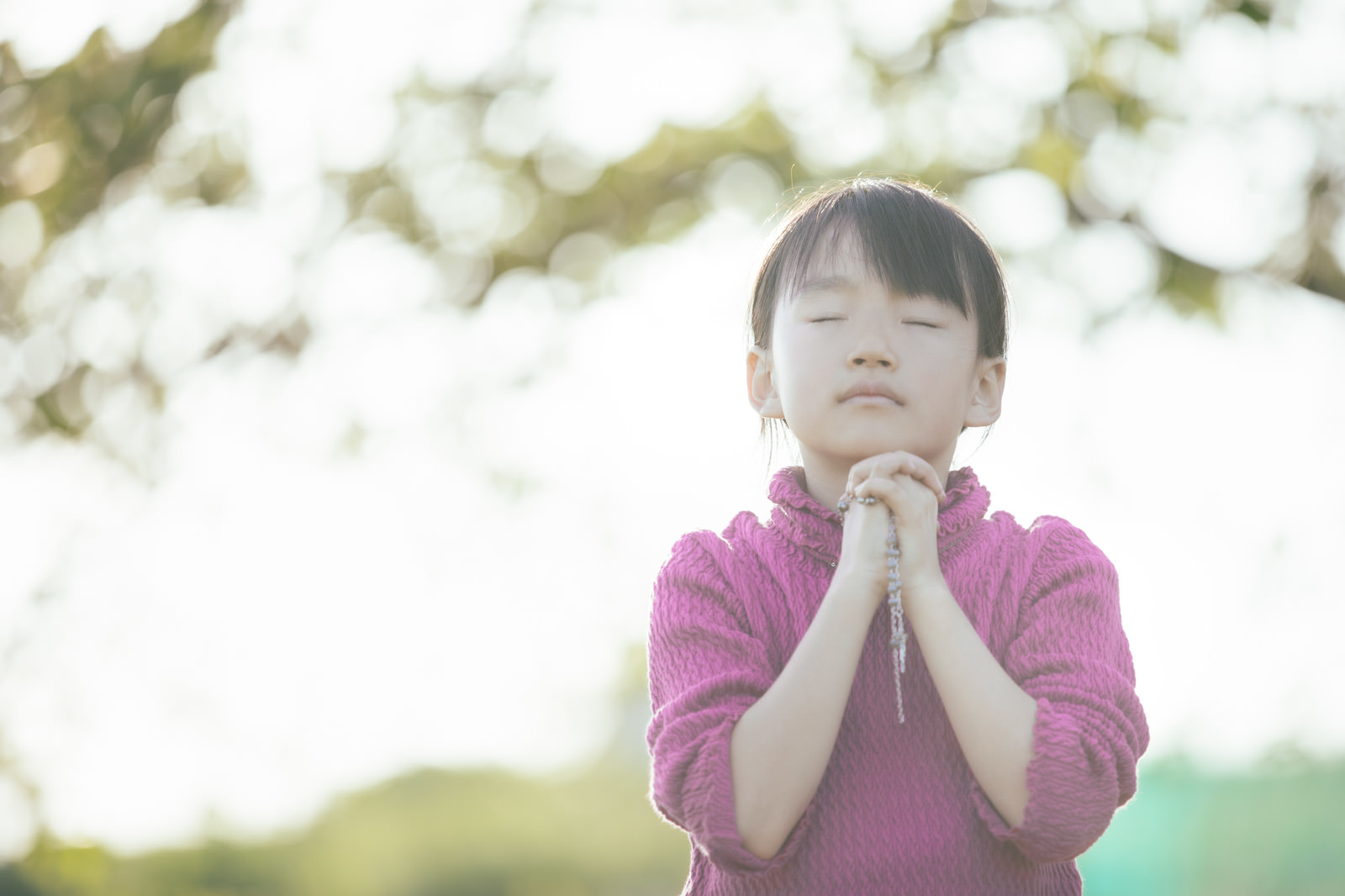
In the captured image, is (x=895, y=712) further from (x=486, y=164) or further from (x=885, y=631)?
(x=486, y=164)

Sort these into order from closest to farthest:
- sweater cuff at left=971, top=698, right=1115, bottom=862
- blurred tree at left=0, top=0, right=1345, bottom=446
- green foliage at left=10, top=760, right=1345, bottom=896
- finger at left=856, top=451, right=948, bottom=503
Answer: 1. sweater cuff at left=971, top=698, right=1115, bottom=862
2. finger at left=856, top=451, right=948, bottom=503
3. blurred tree at left=0, top=0, right=1345, bottom=446
4. green foliage at left=10, top=760, right=1345, bottom=896

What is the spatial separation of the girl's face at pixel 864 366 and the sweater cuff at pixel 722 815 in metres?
0.37

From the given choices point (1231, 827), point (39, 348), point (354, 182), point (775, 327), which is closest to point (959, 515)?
point (775, 327)

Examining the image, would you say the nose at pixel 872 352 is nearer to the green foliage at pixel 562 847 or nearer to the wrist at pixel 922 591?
the wrist at pixel 922 591

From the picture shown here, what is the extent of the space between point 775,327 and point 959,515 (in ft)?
1.04

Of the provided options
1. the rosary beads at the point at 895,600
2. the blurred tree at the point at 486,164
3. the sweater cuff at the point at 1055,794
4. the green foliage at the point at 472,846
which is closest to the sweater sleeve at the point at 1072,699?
the sweater cuff at the point at 1055,794

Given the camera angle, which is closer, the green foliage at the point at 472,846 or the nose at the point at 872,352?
the nose at the point at 872,352

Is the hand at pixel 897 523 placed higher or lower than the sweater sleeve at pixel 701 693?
higher

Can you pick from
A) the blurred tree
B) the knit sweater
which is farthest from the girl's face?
the blurred tree

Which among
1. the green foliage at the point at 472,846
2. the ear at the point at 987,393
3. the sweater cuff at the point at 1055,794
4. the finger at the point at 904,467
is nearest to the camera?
the sweater cuff at the point at 1055,794

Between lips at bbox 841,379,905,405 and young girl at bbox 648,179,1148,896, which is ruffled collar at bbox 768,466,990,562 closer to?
young girl at bbox 648,179,1148,896

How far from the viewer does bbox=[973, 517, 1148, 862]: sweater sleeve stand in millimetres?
1478

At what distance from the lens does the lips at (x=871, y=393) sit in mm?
1627

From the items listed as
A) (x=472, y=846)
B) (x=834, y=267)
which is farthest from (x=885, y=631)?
(x=472, y=846)
